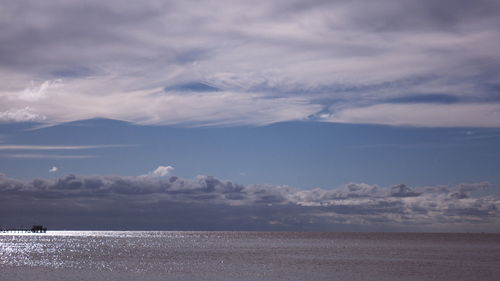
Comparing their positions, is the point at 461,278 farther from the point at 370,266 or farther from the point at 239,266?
the point at 239,266

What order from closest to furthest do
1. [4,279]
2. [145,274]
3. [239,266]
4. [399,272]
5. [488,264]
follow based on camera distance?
1. [4,279]
2. [145,274]
3. [399,272]
4. [239,266]
5. [488,264]

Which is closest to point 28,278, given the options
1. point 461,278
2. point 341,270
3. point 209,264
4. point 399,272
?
point 209,264

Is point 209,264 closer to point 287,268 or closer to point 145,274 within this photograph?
point 287,268

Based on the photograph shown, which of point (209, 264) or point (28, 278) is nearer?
point (28, 278)

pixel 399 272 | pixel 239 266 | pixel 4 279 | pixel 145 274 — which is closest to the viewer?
pixel 4 279

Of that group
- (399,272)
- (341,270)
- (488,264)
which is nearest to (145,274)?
(341,270)

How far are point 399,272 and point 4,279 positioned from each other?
49699mm

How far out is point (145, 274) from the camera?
6856cm

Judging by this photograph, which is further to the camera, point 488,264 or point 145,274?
point 488,264

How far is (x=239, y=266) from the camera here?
3216 inches

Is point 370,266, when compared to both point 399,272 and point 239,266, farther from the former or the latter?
point 239,266

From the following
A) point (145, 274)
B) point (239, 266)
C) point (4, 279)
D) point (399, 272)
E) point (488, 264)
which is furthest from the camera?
point (488, 264)

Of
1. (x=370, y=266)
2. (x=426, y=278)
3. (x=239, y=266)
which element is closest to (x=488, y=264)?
(x=370, y=266)

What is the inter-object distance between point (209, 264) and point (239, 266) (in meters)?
6.08
